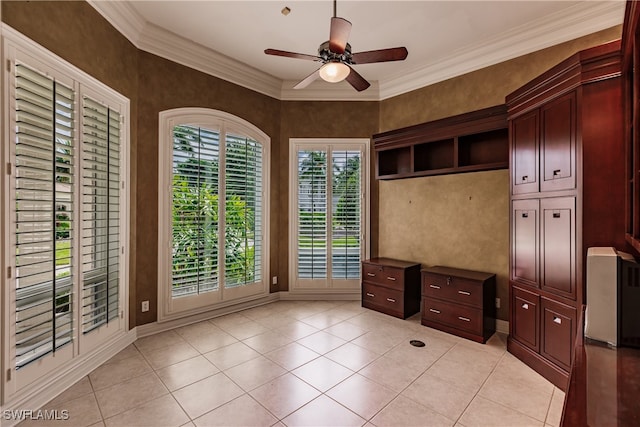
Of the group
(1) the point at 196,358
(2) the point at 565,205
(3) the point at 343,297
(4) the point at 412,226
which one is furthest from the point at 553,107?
(1) the point at 196,358

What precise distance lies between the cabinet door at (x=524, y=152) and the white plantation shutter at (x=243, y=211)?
3327 mm

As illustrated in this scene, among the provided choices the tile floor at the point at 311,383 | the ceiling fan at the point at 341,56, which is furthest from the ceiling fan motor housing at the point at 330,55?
the tile floor at the point at 311,383

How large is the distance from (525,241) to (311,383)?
2.40m

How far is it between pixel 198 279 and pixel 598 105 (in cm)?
438

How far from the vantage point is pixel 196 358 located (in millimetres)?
3008

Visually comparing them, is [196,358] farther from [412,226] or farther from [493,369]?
[412,226]

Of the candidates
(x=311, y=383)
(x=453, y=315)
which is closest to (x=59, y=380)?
(x=311, y=383)

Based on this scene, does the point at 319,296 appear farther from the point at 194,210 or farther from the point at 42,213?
the point at 42,213

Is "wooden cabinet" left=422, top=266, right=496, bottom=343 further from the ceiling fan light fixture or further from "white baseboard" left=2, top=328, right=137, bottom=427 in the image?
"white baseboard" left=2, top=328, right=137, bottom=427

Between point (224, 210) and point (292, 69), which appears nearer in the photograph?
point (224, 210)

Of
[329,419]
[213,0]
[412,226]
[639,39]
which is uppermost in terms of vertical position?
[213,0]

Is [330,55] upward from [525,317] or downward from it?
upward

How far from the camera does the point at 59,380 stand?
2.41 metres

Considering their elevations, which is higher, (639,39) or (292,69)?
(292,69)
